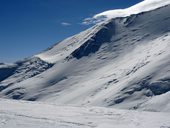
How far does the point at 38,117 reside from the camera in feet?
211

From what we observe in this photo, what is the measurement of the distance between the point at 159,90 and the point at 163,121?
130 metres

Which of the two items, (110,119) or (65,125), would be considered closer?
(65,125)

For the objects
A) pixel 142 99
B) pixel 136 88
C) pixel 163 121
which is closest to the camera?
pixel 163 121

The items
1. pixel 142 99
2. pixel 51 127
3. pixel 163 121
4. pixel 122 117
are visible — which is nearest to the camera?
pixel 51 127

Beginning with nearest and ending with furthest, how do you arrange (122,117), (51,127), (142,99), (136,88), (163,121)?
(51,127), (163,121), (122,117), (142,99), (136,88)

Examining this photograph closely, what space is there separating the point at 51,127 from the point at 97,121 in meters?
9.96

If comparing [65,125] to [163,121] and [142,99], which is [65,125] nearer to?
[163,121]

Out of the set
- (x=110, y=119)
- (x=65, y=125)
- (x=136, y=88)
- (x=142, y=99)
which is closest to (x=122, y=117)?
(x=110, y=119)

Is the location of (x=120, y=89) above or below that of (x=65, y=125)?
above

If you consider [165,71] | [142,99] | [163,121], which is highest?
[165,71]

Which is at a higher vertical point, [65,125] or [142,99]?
[142,99]

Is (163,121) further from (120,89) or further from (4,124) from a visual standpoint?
(120,89)

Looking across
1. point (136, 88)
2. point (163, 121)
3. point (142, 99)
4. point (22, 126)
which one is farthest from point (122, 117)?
point (136, 88)

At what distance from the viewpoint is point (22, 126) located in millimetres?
54938
